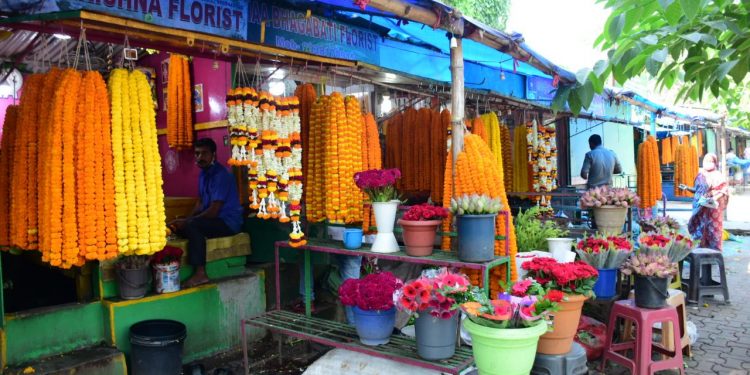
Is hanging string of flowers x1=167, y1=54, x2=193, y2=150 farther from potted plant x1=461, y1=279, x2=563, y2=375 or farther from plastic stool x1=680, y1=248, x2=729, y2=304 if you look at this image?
plastic stool x1=680, y1=248, x2=729, y2=304

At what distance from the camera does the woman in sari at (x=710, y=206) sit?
30.3ft

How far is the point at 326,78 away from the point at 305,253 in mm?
1933

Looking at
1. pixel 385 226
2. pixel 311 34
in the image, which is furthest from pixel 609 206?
pixel 311 34

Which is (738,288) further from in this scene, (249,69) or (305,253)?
(249,69)

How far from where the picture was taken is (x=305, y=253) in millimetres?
4793

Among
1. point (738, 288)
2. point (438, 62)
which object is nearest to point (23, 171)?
point (438, 62)

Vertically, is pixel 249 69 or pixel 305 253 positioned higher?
pixel 249 69

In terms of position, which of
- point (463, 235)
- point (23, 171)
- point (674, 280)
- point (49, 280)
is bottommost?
point (674, 280)

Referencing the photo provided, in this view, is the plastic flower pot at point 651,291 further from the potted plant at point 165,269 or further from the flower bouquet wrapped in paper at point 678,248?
the potted plant at point 165,269

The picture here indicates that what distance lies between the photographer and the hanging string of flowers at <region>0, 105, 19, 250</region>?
3.68 meters

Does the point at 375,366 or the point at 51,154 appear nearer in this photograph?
the point at 51,154

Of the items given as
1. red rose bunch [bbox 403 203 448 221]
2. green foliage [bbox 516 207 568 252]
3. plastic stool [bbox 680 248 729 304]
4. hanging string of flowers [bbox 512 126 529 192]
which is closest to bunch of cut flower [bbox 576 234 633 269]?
green foliage [bbox 516 207 568 252]

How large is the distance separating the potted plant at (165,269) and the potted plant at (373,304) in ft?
6.35

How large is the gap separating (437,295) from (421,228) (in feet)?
2.95
